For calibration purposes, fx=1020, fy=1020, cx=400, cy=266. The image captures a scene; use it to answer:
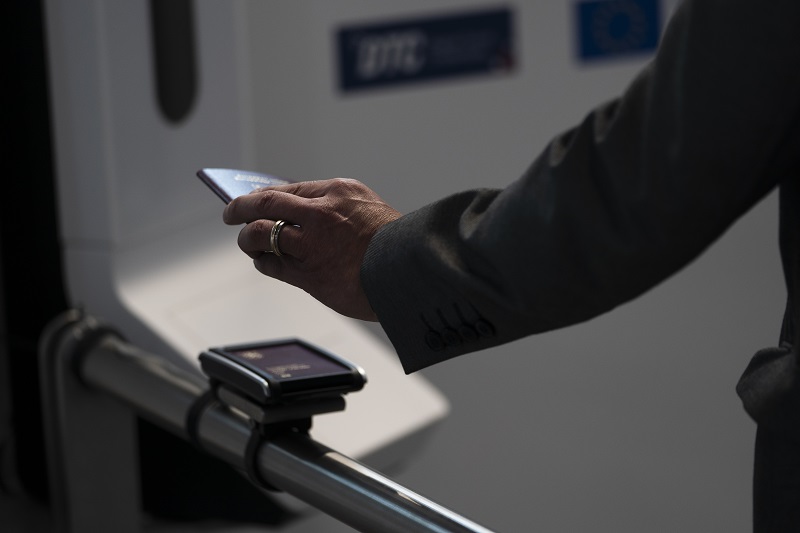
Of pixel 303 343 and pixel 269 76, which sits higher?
pixel 269 76

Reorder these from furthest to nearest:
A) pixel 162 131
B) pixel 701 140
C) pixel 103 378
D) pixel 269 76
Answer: pixel 269 76 < pixel 162 131 < pixel 103 378 < pixel 701 140

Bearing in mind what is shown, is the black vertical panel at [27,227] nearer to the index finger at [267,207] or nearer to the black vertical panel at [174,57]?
the black vertical panel at [174,57]

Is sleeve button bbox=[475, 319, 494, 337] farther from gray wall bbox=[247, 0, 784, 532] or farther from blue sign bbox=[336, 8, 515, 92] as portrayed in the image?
Answer: blue sign bbox=[336, 8, 515, 92]

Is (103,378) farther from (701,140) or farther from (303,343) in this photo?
(701,140)

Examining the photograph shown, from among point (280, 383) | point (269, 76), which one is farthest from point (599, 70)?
point (280, 383)

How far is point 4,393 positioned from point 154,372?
31 cm

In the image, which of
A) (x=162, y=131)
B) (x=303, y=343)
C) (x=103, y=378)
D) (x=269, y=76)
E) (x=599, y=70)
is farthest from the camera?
(x=269, y=76)

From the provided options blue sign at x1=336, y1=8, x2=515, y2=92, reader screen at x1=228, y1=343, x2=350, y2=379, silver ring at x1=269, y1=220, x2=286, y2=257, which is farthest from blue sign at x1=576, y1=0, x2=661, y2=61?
silver ring at x1=269, y1=220, x2=286, y2=257

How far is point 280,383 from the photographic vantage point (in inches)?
32.2

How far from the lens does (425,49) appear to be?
224 cm

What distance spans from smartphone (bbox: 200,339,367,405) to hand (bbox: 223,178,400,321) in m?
0.09

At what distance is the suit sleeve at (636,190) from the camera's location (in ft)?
1.73

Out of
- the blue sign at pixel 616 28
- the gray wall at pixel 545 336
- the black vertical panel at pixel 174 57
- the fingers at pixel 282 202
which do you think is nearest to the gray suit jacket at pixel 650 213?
the fingers at pixel 282 202

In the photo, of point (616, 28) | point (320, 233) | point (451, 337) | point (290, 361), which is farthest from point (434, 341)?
point (616, 28)
